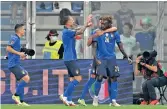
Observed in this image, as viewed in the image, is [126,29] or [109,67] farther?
[126,29]

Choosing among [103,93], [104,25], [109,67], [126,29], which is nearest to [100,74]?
[109,67]

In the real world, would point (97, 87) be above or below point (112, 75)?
below

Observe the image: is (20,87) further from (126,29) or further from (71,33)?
(126,29)

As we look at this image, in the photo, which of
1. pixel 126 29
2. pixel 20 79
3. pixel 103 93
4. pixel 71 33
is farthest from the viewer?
pixel 126 29

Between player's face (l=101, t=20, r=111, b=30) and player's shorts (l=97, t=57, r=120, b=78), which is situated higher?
player's face (l=101, t=20, r=111, b=30)

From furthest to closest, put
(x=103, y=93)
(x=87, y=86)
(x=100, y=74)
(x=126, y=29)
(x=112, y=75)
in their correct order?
1. (x=126, y=29)
2. (x=103, y=93)
3. (x=87, y=86)
4. (x=112, y=75)
5. (x=100, y=74)


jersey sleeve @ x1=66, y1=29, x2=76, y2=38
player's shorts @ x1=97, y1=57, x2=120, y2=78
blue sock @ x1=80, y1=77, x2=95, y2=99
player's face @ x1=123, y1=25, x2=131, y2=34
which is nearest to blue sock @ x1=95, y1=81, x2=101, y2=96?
player's shorts @ x1=97, y1=57, x2=120, y2=78

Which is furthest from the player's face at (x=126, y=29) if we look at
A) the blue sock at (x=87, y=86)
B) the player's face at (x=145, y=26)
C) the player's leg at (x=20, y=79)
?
the player's leg at (x=20, y=79)

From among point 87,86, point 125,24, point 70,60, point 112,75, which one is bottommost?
point 87,86

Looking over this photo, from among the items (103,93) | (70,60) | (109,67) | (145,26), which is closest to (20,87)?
(70,60)

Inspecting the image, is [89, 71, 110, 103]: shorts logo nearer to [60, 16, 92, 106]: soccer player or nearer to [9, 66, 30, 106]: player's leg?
[60, 16, 92, 106]: soccer player

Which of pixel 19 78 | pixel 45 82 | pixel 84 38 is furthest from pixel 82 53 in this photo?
pixel 19 78

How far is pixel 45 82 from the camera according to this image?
Result: 16.2m

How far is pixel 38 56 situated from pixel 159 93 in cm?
330
